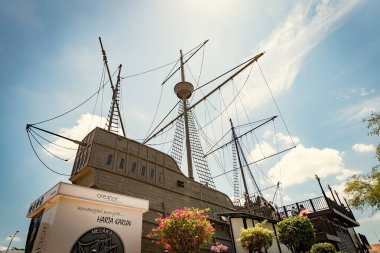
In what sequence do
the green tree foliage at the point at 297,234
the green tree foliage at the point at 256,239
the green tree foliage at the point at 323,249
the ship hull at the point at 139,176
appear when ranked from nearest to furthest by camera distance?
the ship hull at the point at 139,176 < the green tree foliage at the point at 256,239 < the green tree foliage at the point at 323,249 < the green tree foliage at the point at 297,234

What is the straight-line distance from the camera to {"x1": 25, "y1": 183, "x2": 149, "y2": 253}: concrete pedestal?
6.65 meters

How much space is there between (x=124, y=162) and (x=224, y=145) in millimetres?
23060

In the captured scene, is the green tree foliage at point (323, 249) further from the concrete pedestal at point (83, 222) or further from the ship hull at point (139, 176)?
the concrete pedestal at point (83, 222)

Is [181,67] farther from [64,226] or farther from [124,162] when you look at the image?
[64,226]

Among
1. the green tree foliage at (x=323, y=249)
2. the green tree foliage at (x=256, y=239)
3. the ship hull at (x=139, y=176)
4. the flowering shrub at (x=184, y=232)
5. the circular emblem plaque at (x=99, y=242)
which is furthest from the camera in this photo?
the green tree foliage at (x=323, y=249)

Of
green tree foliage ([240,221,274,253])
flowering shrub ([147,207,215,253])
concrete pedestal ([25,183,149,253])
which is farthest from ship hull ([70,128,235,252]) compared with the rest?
green tree foliage ([240,221,274,253])

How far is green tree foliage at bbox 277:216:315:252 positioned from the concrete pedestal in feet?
27.6

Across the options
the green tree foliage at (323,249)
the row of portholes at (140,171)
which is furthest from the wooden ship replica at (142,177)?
the green tree foliage at (323,249)

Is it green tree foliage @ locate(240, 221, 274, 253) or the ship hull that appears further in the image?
green tree foliage @ locate(240, 221, 274, 253)

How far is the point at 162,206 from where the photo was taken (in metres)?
11.4

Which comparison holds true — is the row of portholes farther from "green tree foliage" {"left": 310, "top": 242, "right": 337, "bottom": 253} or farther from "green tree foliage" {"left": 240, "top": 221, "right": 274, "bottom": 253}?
"green tree foliage" {"left": 310, "top": 242, "right": 337, "bottom": 253}

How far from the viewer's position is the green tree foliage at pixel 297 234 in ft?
39.6

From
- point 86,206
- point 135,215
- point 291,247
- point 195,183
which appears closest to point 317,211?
point 291,247

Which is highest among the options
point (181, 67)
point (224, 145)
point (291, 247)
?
point (181, 67)
